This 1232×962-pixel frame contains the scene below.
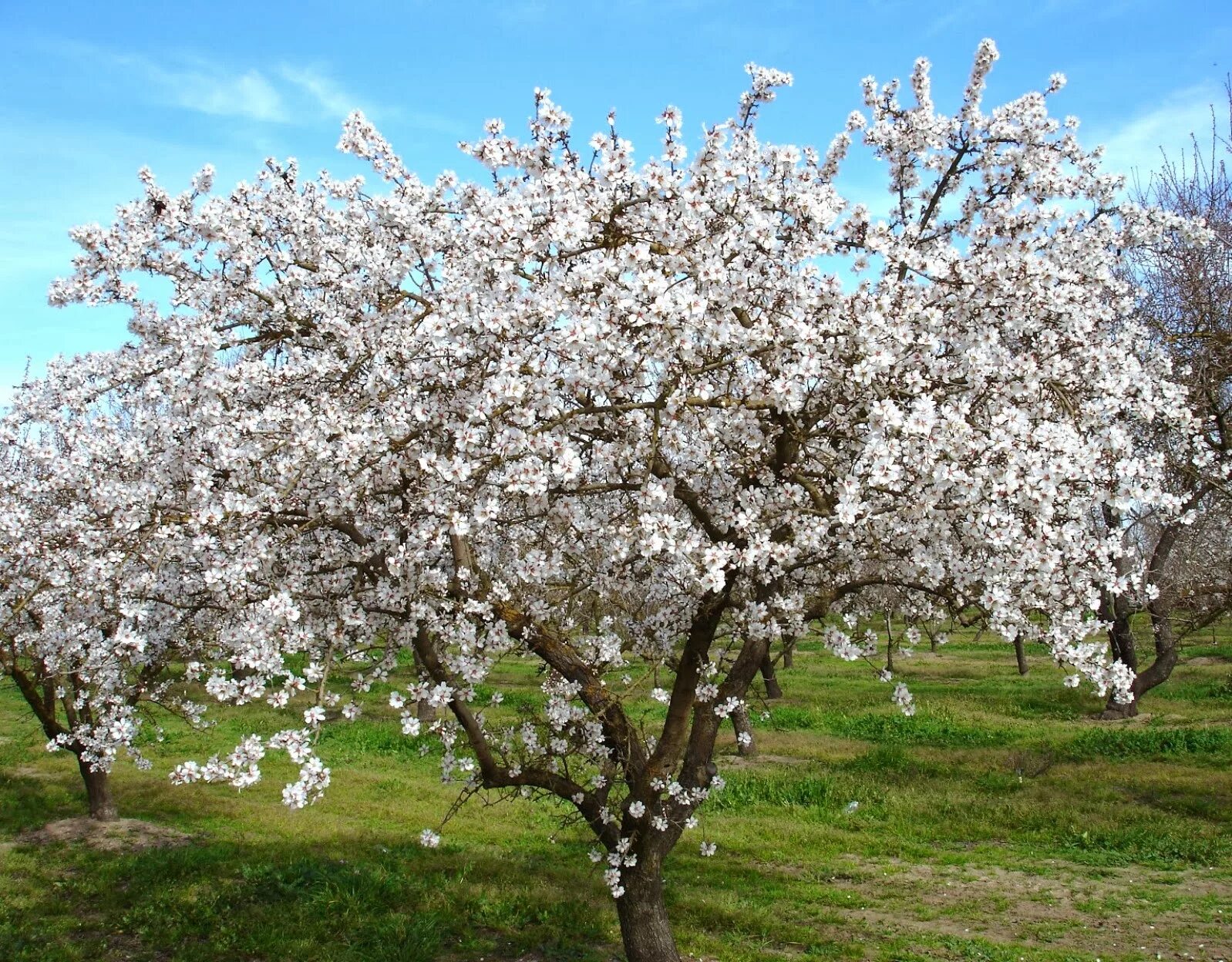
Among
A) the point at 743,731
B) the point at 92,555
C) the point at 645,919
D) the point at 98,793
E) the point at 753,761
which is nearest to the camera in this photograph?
the point at 92,555

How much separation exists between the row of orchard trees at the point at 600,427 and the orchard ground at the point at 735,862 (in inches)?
98.8

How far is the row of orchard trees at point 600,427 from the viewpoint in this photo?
6.20m

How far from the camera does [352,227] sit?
8461 millimetres

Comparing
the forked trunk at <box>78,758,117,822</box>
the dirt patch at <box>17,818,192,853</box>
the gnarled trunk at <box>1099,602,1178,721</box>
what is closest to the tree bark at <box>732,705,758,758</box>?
the gnarled trunk at <box>1099,602,1178,721</box>

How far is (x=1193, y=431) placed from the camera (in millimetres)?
9320

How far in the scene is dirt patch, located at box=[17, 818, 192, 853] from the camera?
42.3 ft

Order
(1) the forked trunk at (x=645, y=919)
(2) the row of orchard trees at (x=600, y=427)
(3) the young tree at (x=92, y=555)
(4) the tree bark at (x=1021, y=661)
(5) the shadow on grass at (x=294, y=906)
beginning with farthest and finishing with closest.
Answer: (4) the tree bark at (x=1021, y=661)
(5) the shadow on grass at (x=294, y=906)
(1) the forked trunk at (x=645, y=919)
(3) the young tree at (x=92, y=555)
(2) the row of orchard trees at (x=600, y=427)

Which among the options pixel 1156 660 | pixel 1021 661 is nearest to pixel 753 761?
pixel 1156 660

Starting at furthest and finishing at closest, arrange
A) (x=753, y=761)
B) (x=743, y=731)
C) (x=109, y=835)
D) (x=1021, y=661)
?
1. (x=1021, y=661)
2. (x=753, y=761)
3. (x=109, y=835)
4. (x=743, y=731)

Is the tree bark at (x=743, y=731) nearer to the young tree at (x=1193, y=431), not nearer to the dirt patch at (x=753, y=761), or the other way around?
the dirt patch at (x=753, y=761)

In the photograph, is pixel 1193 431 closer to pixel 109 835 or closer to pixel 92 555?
pixel 92 555

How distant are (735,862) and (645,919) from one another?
465cm

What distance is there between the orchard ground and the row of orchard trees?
2508mm

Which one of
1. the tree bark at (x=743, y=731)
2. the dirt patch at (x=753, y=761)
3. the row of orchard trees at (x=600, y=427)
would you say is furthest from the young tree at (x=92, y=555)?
the dirt patch at (x=753, y=761)
